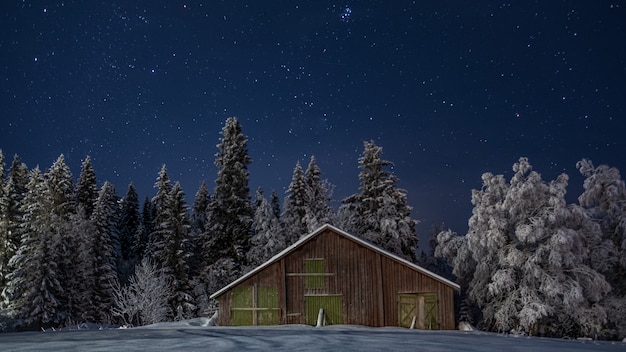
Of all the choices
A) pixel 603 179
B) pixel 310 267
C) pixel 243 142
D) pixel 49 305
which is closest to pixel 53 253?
pixel 49 305

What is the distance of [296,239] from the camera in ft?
132

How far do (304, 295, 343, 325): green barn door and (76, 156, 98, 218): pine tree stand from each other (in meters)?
31.3

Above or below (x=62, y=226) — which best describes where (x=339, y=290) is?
below

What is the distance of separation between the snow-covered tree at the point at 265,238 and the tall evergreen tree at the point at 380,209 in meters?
5.82

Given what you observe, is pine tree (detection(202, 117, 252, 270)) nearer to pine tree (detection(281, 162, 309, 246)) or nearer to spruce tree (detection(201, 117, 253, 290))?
spruce tree (detection(201, 117, 253, 290))

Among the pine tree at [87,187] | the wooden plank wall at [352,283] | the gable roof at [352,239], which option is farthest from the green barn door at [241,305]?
the pine tree at [87,187]

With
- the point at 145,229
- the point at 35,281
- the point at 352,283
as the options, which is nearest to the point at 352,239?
the point at 352,283

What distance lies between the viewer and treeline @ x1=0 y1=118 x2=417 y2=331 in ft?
121

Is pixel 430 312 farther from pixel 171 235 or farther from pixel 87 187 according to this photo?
pixel 87 187

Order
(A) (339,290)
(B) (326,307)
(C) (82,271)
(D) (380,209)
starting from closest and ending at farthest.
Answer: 1. (B) (326,307)
2. (A) (339,290)
3. (D) (380,209)
4. (C) (82,271)

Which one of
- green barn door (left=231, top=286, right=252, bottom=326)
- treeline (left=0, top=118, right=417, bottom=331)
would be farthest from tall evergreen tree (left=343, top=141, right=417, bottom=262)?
green barn door (left=231, top=286, right=252, bottom=326)

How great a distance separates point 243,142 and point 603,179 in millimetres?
28168

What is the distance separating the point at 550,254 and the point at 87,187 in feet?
145

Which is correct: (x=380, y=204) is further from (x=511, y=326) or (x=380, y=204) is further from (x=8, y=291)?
(x=8, y=291)
